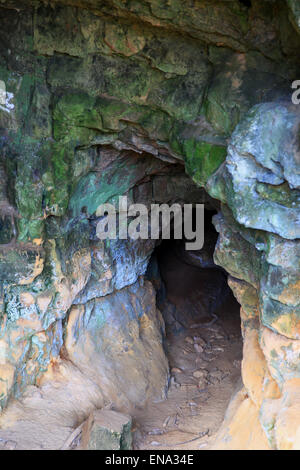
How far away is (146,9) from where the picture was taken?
3994 millimetres

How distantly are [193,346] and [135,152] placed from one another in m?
3.99

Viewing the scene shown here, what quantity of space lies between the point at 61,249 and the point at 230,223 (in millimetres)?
2043

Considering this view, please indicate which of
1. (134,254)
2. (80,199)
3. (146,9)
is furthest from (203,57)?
(134,254)

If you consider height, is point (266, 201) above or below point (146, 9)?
below

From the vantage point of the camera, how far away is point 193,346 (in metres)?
8.08

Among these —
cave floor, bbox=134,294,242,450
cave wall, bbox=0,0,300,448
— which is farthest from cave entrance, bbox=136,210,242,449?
cave wall, bbox=0,0,300,448

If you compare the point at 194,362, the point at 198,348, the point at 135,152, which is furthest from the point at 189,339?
the point at 135,152

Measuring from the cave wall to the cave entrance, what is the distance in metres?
0.70

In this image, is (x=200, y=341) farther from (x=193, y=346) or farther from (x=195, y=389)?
(x=195, y=389)

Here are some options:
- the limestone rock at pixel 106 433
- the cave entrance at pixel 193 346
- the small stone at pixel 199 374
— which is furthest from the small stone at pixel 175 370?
the limestone rock at pixel 106 433

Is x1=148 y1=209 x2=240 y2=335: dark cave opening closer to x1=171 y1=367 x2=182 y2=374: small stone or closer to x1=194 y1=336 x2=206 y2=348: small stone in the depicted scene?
x1=194 y1=336 x2=206 y2=348: small stone

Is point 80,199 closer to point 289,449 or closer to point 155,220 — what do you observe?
point 155,220

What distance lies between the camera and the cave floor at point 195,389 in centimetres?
554
